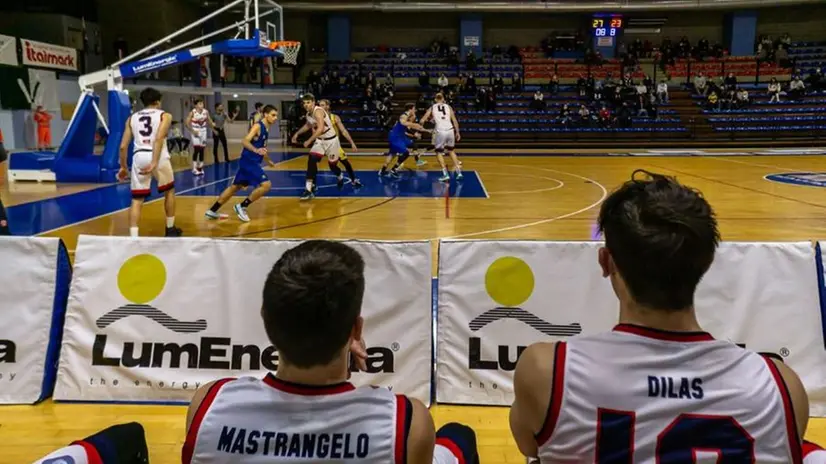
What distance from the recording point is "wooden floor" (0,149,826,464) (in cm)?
340

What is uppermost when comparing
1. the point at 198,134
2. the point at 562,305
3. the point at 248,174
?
the point at 198,134

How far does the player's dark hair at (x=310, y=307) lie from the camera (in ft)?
4.75

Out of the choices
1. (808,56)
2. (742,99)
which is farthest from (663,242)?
(808,56)

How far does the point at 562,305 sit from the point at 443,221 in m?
5.06

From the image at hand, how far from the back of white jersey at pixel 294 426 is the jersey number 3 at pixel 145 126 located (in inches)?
262

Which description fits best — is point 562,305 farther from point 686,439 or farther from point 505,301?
point 686,439

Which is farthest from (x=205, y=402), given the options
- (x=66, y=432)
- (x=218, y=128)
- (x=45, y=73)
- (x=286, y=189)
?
(x=45, y=73)

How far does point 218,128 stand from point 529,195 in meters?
10.4

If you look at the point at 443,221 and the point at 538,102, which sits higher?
the point at 538,102

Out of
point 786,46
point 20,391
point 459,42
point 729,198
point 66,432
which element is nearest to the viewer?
point 66,432

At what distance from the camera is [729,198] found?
35.9 feet

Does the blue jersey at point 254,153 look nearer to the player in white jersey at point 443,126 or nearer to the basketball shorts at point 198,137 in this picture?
the player in white jersey at point 443,126

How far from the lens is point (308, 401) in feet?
4.86

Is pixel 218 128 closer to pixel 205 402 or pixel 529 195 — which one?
pixel 529 195
